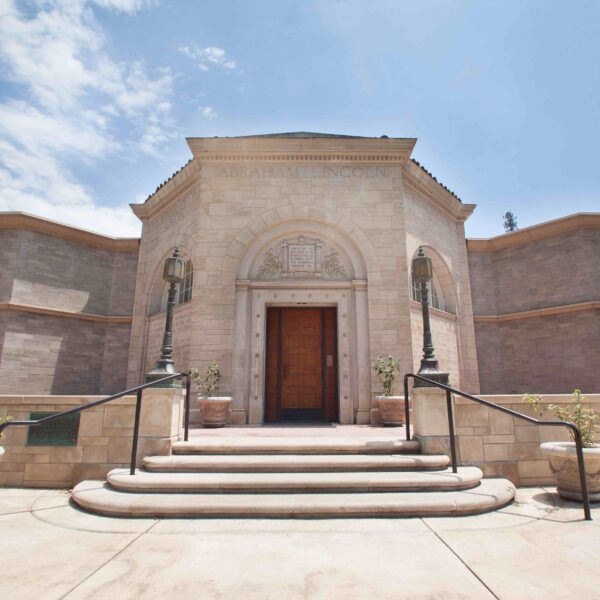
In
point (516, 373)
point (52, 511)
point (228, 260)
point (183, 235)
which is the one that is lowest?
point (52, 511)

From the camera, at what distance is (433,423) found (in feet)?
16.9

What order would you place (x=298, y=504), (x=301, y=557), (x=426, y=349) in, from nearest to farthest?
(x=301, y=557) → (x=298, y=504) → (x=426, y=349)

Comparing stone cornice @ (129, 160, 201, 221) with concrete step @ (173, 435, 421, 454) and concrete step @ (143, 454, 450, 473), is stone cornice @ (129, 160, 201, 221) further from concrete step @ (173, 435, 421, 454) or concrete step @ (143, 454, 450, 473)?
concrete step @ (143, 454, 450, 473)

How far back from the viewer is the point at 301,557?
280cm

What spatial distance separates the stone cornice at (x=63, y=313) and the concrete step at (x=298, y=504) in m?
9.80

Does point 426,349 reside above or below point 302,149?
below

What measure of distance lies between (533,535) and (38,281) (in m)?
14.0

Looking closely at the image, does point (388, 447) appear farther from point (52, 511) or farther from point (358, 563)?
point (52, 511)

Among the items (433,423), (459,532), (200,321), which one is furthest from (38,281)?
(459,532)

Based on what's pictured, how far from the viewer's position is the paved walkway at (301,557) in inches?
93.0

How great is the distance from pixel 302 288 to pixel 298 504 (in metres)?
6.12

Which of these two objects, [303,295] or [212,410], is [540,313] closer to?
[303,295]

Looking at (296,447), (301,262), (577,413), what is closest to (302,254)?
(301,262)

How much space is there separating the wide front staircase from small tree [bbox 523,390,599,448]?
1.11 metres
